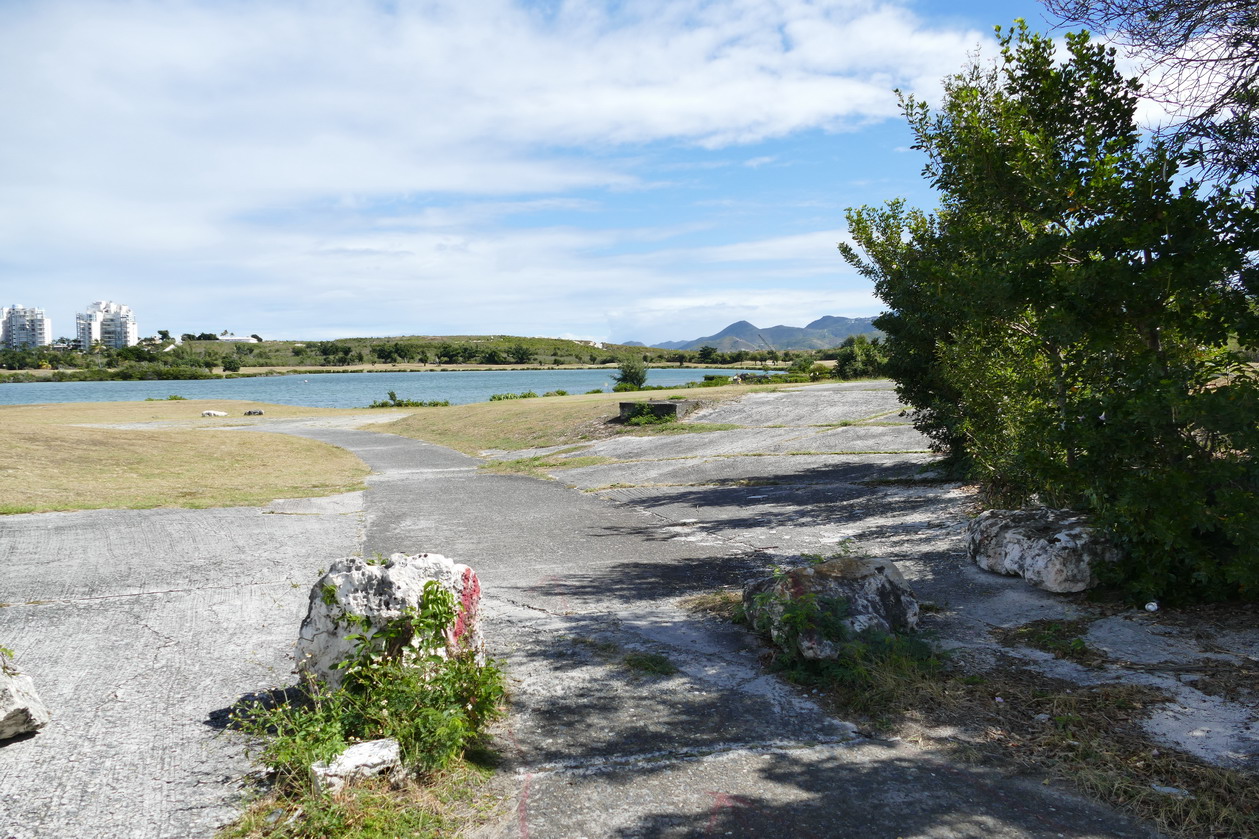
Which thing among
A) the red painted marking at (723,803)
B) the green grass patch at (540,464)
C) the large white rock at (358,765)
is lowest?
the green grass patch at (540,464)

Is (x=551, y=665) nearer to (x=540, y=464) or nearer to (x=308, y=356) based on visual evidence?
(x=540, y=464)

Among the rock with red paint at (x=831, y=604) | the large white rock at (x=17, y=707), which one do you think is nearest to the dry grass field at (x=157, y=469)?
the large white rock at (x=17, y=707)

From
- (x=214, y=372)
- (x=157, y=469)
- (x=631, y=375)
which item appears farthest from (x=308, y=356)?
(x=157, y=469)

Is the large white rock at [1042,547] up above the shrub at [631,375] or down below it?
below

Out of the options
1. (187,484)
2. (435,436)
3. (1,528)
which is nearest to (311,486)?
(187,484)

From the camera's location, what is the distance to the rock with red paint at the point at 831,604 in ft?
15.5

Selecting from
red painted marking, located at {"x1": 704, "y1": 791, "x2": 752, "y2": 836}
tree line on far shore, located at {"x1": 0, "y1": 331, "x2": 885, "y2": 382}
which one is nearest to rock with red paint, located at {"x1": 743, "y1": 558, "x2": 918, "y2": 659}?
red painted marking, located at {"x1": 704, "y1": 791, "x2": 752, "y2": 836}

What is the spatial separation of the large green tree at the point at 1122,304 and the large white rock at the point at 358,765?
188 inches

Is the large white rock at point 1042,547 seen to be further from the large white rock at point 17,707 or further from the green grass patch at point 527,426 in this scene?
the green grass patch at point 527,426

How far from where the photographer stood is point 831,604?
4.84 meters

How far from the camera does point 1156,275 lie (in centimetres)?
495

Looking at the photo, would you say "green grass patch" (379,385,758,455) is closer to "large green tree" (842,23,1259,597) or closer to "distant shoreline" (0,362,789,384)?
"large green tree" (842,23,1259,597)

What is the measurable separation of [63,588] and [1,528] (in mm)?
3483

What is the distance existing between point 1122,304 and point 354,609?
17.0 feet
